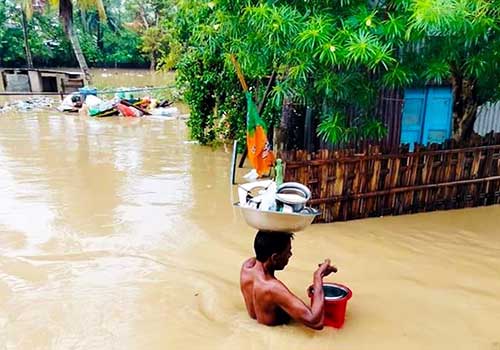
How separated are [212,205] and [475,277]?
339cm

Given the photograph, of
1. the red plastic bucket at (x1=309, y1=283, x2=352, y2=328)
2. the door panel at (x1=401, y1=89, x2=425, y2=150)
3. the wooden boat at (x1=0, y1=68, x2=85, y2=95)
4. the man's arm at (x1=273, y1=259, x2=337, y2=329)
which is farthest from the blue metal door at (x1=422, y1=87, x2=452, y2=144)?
the wooden boat at (x1=0, y1=68, x2=85, y2=95)

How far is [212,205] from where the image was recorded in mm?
6336

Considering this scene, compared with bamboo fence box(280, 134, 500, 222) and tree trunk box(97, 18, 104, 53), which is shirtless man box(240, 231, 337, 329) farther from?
tree trunk box(97, 18, 104, 53)

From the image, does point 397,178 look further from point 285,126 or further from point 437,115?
point 437,115

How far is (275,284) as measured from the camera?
9.80 feet

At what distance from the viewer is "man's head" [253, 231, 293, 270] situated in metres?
3.00

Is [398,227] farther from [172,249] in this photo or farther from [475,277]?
[172,249]

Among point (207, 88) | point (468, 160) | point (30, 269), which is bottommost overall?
point (30, 269)

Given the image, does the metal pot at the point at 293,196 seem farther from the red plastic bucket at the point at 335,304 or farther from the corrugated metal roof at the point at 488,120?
the corrugated metal roof at the point at 488,120

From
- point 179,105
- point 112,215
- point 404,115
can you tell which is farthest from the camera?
point 179,105

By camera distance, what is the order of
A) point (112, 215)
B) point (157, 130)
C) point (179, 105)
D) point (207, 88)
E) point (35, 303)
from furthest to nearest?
point (179, 105), point (157, 130), point (207, 88), point (112, 215), point (35, 303)

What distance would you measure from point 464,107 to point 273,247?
14.9ft

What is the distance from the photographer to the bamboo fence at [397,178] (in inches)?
209

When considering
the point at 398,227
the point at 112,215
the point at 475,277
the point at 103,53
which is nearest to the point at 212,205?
the point at 112,215
